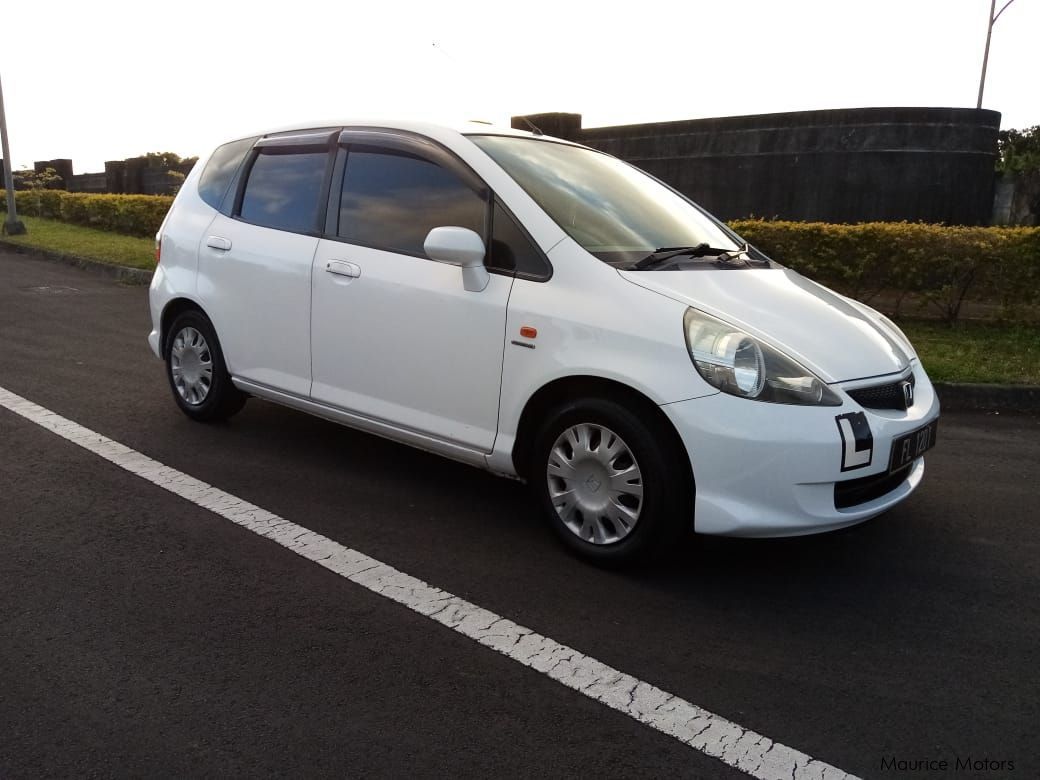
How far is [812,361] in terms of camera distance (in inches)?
135

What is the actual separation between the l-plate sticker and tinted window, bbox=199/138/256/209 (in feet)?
12.1

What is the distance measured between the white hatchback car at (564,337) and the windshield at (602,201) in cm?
2

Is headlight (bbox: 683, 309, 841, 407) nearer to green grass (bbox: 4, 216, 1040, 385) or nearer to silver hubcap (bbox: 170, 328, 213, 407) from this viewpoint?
silver hubcap (bbox: 170, 328, 213, 407)

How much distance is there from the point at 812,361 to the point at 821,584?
91cm

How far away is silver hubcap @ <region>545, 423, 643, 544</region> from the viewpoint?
11.6ft

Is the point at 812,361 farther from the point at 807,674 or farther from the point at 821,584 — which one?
the point at 807,674

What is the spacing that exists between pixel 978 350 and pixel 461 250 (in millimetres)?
5825

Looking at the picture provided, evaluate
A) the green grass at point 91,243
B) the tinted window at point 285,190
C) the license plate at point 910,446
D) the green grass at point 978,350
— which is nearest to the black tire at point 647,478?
the license plate at point 910,446

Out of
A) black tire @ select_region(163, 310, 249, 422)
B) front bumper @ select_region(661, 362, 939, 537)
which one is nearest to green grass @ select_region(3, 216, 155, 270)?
black tire @ select_region(163, 310, 249, 422)

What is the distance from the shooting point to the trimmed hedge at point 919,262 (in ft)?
28.1

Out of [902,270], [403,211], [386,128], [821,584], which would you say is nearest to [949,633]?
[821,584]

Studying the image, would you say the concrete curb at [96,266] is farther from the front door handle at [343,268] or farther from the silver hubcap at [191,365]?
the front door handle at [343,268]

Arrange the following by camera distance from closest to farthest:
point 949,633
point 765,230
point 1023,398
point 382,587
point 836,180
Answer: point 949,633 → point 382,587 → point 1023,398 → point 765,230 → point 836,180

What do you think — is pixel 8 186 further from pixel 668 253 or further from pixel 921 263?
pixel 668 253
